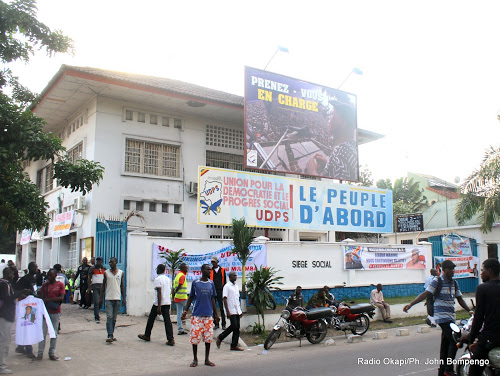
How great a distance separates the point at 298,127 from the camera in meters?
19.3

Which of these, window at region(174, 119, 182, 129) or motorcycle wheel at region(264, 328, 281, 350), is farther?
window at region(174, 119, 182, 129)

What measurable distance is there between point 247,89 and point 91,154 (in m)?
6.44

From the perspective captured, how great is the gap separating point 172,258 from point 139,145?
7.36 metres

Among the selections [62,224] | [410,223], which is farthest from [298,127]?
[62,224]

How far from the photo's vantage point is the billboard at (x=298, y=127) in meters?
18.1

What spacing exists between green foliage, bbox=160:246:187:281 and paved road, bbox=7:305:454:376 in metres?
1.84

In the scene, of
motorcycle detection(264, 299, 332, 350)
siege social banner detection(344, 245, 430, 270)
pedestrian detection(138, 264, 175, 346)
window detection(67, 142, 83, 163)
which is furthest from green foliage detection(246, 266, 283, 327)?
window detection(67, 142, 83, 163)

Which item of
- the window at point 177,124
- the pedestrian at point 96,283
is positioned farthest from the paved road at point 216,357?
the window at point 177,124

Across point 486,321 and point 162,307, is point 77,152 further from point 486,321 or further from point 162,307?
point 486,321

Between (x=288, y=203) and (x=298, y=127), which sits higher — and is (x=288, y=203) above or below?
below

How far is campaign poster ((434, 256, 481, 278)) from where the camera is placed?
21.6 m

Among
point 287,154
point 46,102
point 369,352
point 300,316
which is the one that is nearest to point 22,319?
point 300,316

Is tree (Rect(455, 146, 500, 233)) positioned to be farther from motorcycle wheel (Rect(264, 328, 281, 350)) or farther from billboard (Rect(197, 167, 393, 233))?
motorcycle wheel (Rect(264, 328, 281, 350))

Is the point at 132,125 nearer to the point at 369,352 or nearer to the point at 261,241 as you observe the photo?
the point at 261,241
